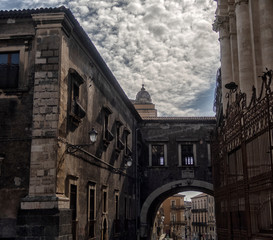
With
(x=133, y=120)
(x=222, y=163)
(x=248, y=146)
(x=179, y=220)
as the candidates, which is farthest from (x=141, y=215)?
(x=179, y=220)

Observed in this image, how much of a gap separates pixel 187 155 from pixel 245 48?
12936 millimetres

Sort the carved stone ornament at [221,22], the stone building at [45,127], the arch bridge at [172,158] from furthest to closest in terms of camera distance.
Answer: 1. the arch bridge at [172,158]
2. the carved stone ornament at [221,22]
3. the stone building at [45,127]

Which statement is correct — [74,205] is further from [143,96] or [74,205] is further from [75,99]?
[143,96]

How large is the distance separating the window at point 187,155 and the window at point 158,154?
1.11 metres

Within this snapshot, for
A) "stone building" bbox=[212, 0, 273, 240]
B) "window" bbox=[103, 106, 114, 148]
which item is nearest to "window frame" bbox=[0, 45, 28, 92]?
"window" bbox=[103, 106, 114, 148]

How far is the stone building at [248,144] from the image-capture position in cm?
625

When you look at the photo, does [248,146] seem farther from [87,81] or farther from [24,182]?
[87,81]

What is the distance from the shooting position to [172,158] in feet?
84.0

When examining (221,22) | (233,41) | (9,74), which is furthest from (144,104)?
(9,74)

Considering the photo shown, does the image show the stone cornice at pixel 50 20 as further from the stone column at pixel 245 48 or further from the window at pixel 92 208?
the stone column at pixel 245 48

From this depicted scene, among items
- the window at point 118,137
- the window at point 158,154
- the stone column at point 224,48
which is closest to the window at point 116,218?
the window at point 118,137

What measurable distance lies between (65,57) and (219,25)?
7653 mm

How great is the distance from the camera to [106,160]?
17000 mm

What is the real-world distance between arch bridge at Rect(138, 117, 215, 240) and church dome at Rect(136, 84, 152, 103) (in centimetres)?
1994
